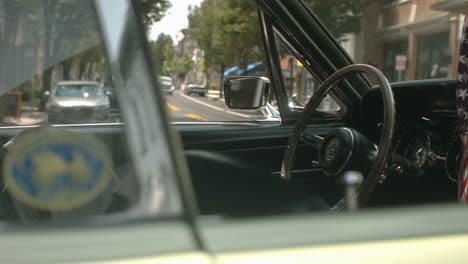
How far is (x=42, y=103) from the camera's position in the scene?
0.99m

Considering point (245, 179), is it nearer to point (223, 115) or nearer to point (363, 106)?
point (363, 106)

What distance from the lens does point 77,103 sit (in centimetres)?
101

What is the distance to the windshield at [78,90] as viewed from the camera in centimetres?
93

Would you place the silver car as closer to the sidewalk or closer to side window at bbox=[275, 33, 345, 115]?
the sidewalk

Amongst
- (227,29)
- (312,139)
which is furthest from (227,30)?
(312,139)

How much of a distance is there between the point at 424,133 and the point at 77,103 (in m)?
1.67

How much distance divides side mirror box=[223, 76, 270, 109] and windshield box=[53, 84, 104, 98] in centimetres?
177

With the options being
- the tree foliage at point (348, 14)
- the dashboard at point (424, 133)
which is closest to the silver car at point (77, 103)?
the dashboard at point (424, 133)

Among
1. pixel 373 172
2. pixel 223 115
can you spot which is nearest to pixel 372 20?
pixel 223 115

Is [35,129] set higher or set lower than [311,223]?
higher

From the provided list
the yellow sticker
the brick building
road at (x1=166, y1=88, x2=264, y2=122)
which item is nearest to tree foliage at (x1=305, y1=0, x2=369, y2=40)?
the brick building

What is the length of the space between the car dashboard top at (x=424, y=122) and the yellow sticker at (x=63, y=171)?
5.38 ft

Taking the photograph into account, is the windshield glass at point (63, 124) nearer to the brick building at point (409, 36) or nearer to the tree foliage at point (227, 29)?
the tree foliage at point (227, 29)

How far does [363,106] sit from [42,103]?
1793 mm
